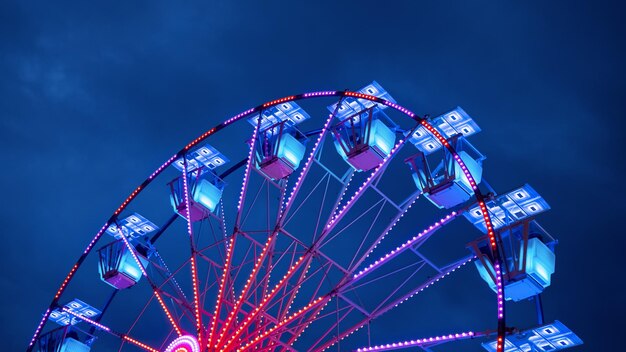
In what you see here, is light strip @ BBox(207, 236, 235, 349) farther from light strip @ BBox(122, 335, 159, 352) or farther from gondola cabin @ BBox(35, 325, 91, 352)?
gondola cabin @ BBox(35, 325, 91, 352)

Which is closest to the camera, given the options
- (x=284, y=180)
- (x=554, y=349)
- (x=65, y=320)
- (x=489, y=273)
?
(x=554, y=349)

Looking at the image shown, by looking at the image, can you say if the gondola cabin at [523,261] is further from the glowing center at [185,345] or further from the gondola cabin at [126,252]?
the gondola cabin at [126,252]

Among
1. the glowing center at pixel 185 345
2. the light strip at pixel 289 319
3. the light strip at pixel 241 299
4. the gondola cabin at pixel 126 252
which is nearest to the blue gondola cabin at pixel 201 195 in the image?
the gondola cabin at pixel 126 252

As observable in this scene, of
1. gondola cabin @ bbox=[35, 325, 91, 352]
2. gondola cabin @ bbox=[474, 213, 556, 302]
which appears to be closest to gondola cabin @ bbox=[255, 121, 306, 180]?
gondola cabin @ bbox=[474, 213, 556, 302]

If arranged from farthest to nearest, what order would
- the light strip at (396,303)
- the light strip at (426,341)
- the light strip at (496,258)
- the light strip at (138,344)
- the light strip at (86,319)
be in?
the light strip at (86,319) < the light strip at (138,344) < the light strip at (396,303) < the light strip at (426,341) < the light strip at (496,258)

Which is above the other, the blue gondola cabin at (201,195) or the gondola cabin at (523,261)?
the blue gondola cabin at (201,195)

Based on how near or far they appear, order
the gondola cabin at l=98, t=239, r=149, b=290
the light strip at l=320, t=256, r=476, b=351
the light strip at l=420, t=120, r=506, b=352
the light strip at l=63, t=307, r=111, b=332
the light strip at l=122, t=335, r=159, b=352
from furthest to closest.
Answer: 1. the gondola cabin at l=98, t=239, r=149, b=290
2. the light strip at l=63, t=307, r=111, b=332
3. the light strip at l=122, t=335, r=159, b=352
4. the light strip at l=320, t=256, r=476, b=351
5. the light strip at l=420, t=120, r=506, b=352

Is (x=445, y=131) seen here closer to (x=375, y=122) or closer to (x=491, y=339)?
(x=375, y=122)

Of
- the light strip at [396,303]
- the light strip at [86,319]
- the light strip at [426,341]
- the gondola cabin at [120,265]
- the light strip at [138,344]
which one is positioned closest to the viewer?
the light strip at [426,341]

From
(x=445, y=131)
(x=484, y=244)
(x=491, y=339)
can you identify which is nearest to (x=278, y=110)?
(x=445, y=131)

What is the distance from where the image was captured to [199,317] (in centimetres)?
1723

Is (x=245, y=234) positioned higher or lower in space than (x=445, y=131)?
lower

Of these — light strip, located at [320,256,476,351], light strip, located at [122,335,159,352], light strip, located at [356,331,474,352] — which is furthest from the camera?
light strip, located at [122,335,159,352]

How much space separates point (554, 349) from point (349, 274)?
447 cm
